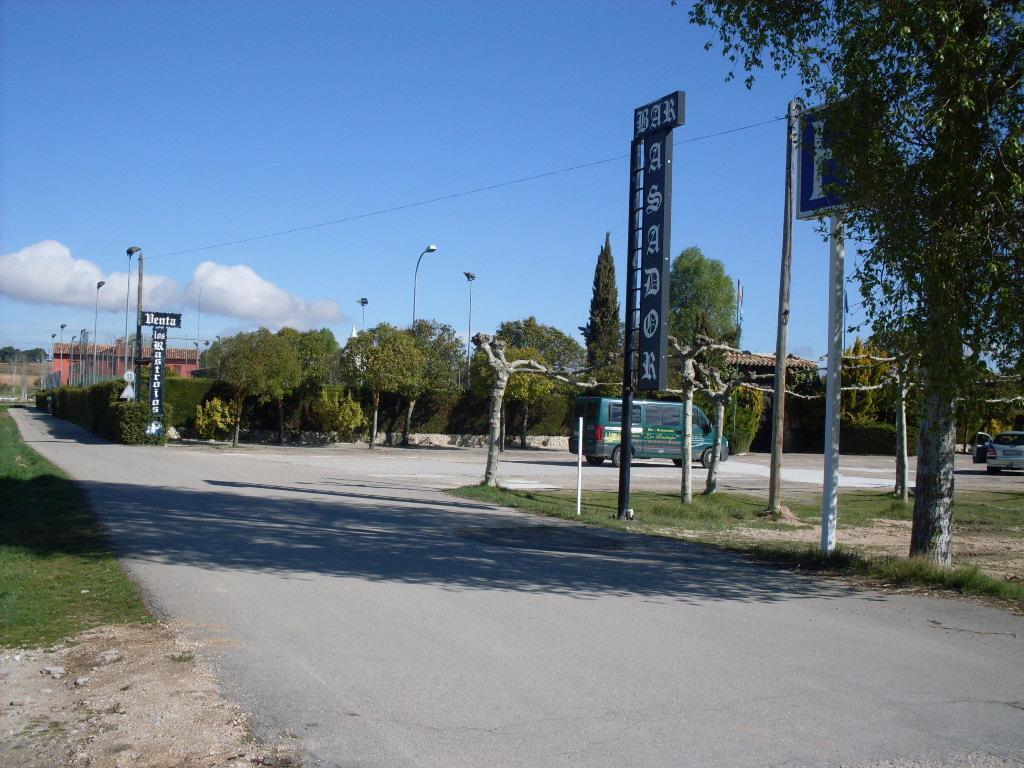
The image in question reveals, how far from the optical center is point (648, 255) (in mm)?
16422

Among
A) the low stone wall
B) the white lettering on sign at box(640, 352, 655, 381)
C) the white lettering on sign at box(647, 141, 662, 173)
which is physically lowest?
the low stone wall

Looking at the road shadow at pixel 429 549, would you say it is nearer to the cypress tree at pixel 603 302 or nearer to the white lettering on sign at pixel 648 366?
the white lettering on sign at pixel 648 366

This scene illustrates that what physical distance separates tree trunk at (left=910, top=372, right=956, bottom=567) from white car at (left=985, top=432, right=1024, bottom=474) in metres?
27.3

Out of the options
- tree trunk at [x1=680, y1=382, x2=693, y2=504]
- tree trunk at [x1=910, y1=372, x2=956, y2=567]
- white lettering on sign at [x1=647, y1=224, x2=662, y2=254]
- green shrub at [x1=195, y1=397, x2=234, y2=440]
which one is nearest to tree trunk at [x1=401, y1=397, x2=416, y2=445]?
green shrub at [x1=195, y1=397, x2=234, y2=440]

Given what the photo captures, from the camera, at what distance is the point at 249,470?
25812mm

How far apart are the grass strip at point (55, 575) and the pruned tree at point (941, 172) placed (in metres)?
7.41

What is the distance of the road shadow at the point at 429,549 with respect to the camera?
967 cm

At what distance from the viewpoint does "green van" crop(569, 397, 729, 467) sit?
34.9m

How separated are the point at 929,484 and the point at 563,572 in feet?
13.3

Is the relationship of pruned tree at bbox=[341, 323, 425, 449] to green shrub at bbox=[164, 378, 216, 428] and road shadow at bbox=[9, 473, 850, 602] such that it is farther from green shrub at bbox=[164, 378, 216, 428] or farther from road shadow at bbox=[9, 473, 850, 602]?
road shadow at bbox=[9, 473, 850, 602]

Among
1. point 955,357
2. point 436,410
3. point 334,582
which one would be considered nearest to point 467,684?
point 334,582

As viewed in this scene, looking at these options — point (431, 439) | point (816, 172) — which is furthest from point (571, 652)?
point (431, 439)

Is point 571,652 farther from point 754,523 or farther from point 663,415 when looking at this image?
point 663,415

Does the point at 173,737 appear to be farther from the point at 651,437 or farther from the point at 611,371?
the point at 611,371
